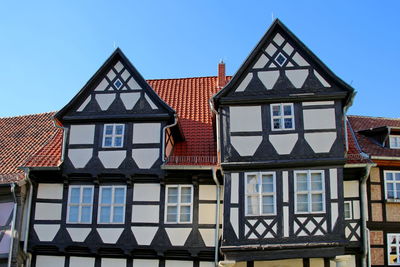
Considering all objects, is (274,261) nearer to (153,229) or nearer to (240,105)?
(153,229)

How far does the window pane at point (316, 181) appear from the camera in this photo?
18006mm

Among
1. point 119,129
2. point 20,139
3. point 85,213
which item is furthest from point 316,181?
point 20,139

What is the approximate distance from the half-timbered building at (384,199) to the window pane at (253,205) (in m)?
4.46

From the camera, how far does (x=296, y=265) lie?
60.5ft

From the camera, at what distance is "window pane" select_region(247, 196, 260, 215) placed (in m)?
17.9

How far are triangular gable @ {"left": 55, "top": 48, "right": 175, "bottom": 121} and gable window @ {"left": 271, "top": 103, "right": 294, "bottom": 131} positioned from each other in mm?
4214

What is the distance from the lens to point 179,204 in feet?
63.4

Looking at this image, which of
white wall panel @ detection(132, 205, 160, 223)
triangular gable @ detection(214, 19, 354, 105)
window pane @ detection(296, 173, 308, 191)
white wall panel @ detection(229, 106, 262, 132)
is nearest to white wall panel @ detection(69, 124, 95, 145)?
white wall panel @ detection(132, 205, 160, 223)

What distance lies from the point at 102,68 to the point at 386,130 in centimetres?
1146

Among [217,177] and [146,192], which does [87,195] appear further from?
[217,177]

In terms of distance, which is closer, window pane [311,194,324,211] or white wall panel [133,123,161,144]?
window pane [311,194,324,211]

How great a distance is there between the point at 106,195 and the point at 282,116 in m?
7.05

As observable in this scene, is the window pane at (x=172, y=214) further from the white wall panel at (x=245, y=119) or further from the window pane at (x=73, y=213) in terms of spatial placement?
the white wall panel at (x=245, y=119)

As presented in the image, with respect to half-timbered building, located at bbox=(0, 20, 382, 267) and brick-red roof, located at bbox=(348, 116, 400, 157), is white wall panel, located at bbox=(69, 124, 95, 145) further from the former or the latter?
brick-red roof, located at bbox=(348, 116, 400, 157)
